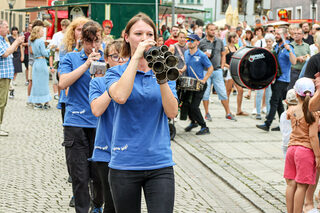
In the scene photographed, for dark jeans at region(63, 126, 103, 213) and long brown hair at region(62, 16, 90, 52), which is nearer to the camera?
dark jeans at region(63, 126, 103, 213)

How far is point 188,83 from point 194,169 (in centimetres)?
280

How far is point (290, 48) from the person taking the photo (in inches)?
493

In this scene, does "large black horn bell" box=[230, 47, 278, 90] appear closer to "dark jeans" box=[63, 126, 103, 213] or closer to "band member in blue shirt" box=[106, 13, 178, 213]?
"dark jeans" box=[63, 126, 103, 213]

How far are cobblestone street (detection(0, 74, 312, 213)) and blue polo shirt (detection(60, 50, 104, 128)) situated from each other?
47.3 inches

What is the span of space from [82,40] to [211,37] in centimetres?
890

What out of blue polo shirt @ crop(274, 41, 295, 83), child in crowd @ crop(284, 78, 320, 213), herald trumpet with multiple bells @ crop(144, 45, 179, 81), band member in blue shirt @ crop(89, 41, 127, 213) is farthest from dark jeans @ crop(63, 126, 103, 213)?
blue polo shirt @ crop(274, 41, 295, 83)

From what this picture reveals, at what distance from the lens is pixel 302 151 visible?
6.07 metres

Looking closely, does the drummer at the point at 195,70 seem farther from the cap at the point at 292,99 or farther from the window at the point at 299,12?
the window at the point at 299,12

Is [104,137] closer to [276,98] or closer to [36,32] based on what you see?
[276,98]

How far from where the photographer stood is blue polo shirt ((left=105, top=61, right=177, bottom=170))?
3.82 metres

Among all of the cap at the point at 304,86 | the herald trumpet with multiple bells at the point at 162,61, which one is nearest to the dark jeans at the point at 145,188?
the herald trumpet with multiple bells at the point at 162,61

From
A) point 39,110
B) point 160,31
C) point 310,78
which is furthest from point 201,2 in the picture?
point 310,78

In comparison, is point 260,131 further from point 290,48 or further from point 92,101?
point 92,101

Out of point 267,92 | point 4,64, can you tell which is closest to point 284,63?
point 267,92
